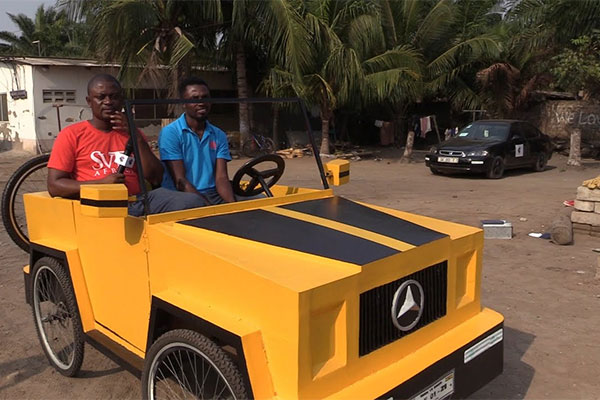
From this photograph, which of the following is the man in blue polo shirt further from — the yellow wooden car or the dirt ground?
the yellow wooden car

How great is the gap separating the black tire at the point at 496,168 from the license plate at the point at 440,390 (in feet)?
37.3

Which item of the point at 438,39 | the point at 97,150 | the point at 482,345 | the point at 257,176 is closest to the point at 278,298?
the point at 482,345

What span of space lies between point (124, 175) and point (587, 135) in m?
18.8

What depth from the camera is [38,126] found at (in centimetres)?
1898

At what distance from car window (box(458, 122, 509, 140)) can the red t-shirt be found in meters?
12.1

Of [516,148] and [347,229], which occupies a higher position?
[347,229]

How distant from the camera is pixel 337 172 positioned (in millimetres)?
3588

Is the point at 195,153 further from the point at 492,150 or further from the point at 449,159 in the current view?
the point at 492,150

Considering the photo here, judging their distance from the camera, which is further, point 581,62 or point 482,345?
point 581,62

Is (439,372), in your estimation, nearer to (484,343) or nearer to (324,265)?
(484,343)

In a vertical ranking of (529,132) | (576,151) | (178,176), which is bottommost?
(576,151)

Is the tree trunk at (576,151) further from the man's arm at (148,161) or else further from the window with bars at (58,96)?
the window with bars at (58,96)

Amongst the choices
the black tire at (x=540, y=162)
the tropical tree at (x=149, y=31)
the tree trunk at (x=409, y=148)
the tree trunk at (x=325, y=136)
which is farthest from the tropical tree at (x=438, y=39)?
the tropical tree at (x=149, y=31)

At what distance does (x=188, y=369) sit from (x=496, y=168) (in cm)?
1205
